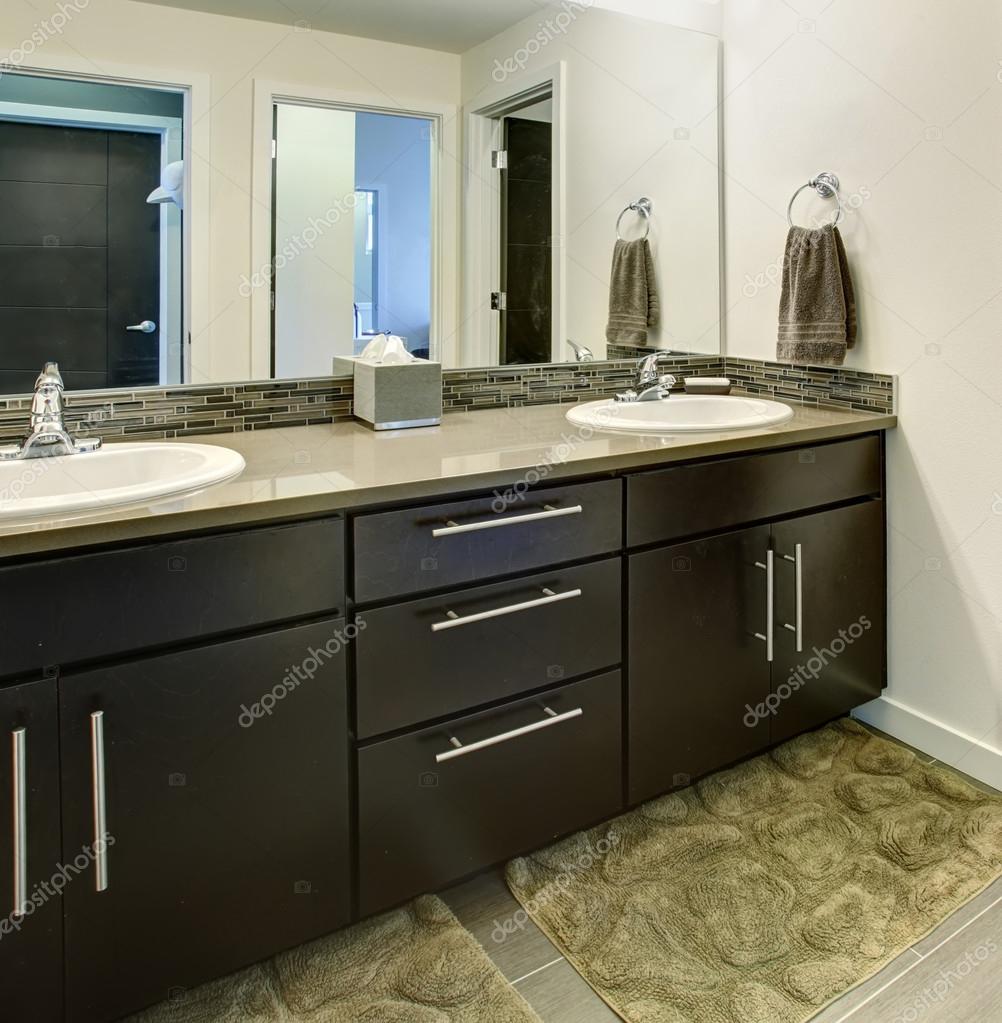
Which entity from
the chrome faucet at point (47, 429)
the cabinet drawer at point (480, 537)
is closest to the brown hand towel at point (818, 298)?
the cabinet drawer at point (480, 537)

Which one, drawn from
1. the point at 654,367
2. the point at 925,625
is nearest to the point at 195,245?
the point at 654,367

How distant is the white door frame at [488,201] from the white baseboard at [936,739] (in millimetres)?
1337

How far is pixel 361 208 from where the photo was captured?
1.93m

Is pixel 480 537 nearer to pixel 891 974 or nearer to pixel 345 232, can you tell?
pixel 345 232

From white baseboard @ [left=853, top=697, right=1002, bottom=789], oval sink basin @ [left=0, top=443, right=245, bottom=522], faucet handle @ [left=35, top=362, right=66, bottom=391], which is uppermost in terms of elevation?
faucet handle @ [left=35, top=362, right=66, bottom=391]

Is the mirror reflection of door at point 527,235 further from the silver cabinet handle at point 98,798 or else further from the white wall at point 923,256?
the silver cabinet handle at point 98,798

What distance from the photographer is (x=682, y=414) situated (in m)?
2.27

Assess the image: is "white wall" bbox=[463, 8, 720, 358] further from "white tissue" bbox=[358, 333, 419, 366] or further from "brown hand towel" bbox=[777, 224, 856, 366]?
"white tissue" bbox=[358, 333, 419, 366]

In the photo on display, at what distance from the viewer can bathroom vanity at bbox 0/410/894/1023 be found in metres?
1.21

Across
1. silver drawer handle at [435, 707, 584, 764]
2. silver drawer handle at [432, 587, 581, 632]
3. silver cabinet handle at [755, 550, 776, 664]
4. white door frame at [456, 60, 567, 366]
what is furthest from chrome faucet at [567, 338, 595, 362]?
silver drawer handle at [435, 707, 584, 764]

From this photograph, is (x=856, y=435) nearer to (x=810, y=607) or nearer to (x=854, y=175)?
(x=810, y=607)

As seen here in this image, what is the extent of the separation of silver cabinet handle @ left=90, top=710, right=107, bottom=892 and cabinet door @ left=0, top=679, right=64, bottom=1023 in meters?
0.04

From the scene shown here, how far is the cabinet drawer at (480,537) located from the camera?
1420 mm

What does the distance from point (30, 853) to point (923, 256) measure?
206cm
